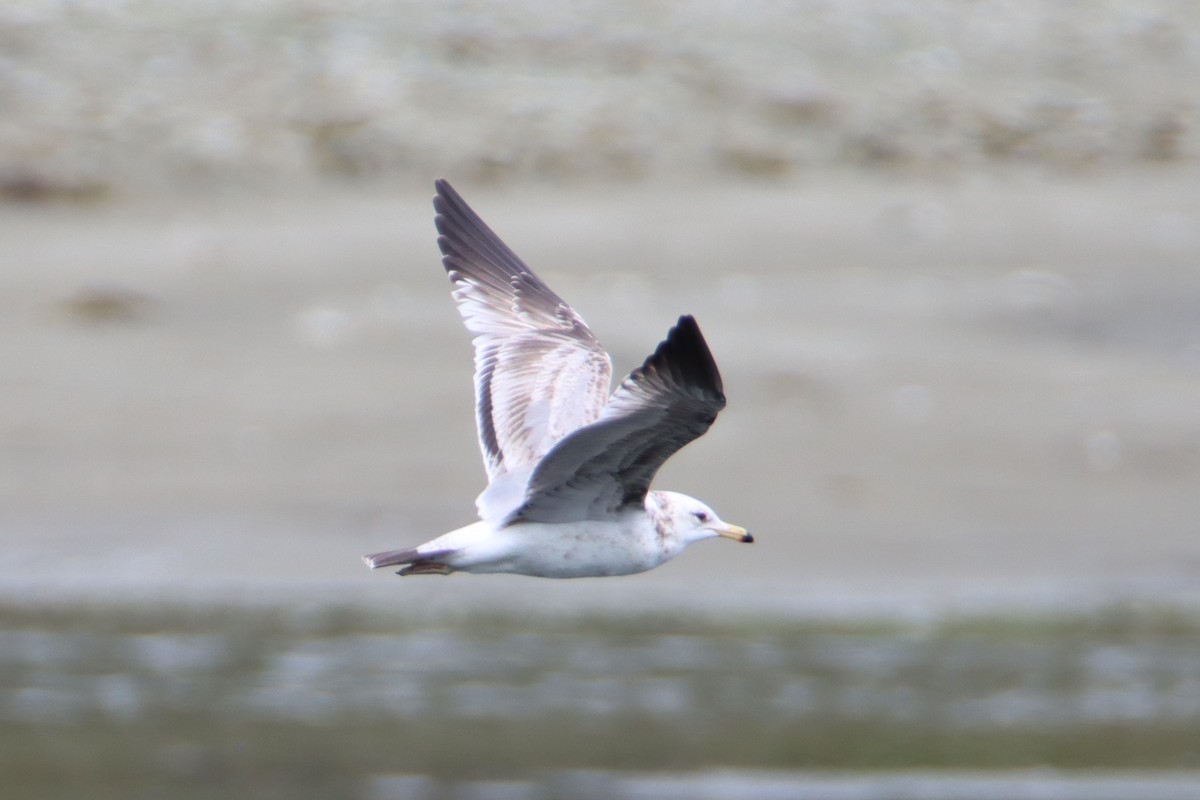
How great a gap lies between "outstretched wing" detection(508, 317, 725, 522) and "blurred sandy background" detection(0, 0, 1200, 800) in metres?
4.96

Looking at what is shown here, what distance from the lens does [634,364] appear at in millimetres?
16703

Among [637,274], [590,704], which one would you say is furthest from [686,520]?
[637,274]

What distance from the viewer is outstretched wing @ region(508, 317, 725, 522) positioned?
599cm

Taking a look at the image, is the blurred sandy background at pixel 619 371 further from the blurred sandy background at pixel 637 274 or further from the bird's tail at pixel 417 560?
the bird's tail at pixel 417 560

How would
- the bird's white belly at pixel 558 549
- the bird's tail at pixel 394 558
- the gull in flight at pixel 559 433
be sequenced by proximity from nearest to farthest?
the gull in flight at pixel 559 433 < the bird's tail at pixel 394 558 < the bird's white belly at pixel 558 549

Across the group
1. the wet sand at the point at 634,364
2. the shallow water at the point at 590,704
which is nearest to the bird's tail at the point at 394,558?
the shallow water at the point at 590,704

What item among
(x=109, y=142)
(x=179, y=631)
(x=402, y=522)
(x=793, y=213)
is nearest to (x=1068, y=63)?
(x=793, y=213)

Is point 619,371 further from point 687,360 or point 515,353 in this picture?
point 687,360

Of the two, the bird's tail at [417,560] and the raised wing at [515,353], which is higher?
the raised wing at [515,353]

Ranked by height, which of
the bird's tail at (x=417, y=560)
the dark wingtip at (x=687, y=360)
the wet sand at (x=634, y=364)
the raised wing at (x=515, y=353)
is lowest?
the bird's tail at (x=417, y=560)

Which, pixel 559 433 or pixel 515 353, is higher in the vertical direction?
pixel 515 353

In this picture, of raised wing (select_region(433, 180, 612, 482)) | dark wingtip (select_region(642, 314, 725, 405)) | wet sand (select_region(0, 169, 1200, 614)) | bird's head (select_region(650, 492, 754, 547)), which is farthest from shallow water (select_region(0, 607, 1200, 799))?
dark wingtip (select_region(642, 314, 725, 405))

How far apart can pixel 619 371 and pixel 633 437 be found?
9.43 meters

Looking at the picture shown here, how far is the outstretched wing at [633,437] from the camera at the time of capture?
5.99 metres
